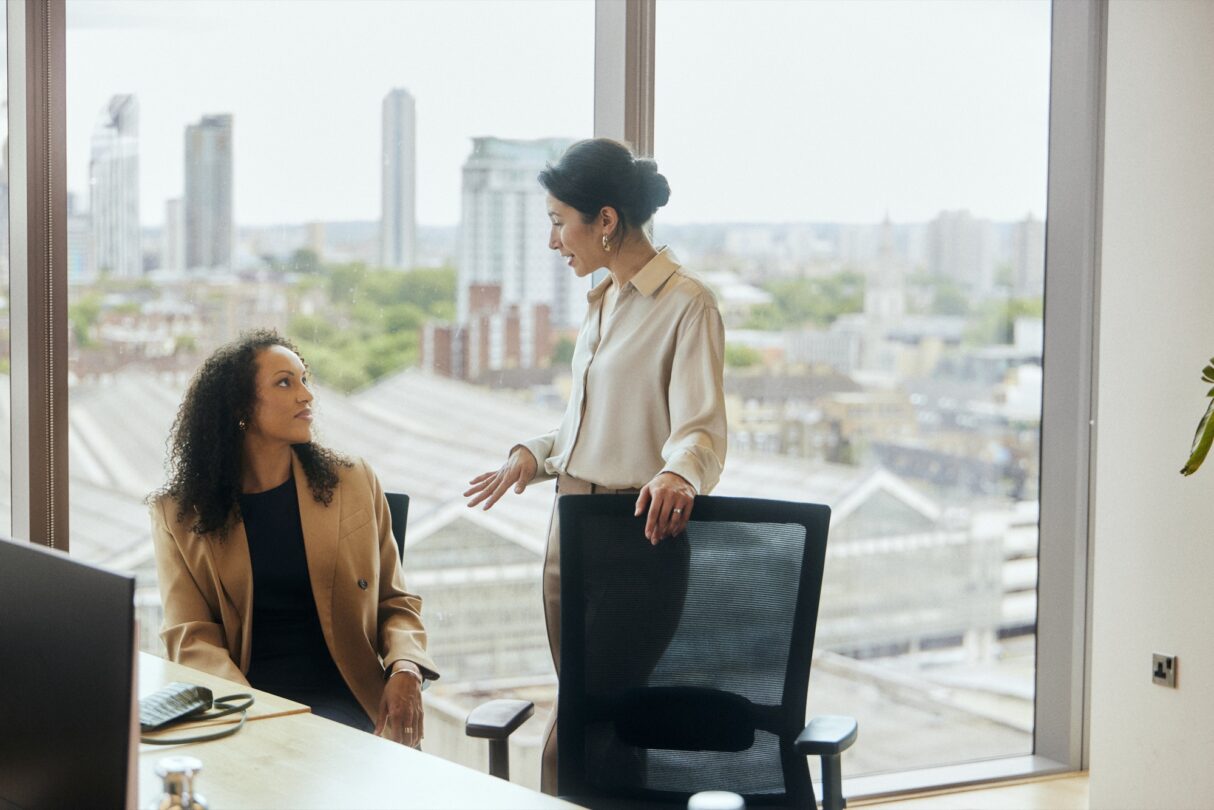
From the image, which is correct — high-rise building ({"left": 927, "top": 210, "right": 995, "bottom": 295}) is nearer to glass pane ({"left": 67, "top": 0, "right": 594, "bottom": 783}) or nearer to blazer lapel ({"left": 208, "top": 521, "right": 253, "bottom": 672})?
glass pane ({"left": 67, "top": 0, "right": 594, "bottom": 783})

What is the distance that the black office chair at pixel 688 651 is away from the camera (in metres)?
2.16

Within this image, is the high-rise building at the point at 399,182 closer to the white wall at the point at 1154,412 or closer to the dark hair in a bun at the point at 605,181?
the dark hair in a bun at the point at 605,181

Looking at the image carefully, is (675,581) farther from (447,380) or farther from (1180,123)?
(1180,123)

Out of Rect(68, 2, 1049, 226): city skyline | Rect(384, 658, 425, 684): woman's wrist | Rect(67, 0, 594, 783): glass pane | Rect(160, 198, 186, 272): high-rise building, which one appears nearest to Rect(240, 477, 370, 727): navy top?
Rect(384, 658, 425, 684): woman's wrist

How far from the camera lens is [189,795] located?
140cm

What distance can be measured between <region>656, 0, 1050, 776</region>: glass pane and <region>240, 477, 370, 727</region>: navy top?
56.1 inches

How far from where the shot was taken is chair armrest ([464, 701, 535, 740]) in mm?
2066

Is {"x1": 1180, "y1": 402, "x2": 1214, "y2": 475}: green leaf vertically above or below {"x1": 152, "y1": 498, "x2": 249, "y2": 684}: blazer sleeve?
above

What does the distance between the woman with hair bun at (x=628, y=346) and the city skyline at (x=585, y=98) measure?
80 centimetres

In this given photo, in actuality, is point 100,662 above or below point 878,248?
below

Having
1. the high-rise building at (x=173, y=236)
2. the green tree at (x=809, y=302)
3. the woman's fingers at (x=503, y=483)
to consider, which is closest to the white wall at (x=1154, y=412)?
the green tree at (x=809, y=302)

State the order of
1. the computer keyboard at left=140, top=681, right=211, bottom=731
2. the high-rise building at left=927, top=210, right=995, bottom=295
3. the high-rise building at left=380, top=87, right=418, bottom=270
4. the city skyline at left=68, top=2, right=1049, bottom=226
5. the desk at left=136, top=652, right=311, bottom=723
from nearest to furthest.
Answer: the computer keyboard at left=140, top=681, right=211, bottom=731 → the desk at left=136, top=652, right=311, bottom=723 → the city skyline at left=68, top=2, right=1049, bottom=226 → the high-rise building at left=380, top=87, right=418, bottom=270 → the high-rise building at left=927, top=210, right=995, bottom=295

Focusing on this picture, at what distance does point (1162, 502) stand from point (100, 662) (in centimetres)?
289

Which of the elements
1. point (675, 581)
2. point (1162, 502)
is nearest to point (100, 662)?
point (675, 581)
